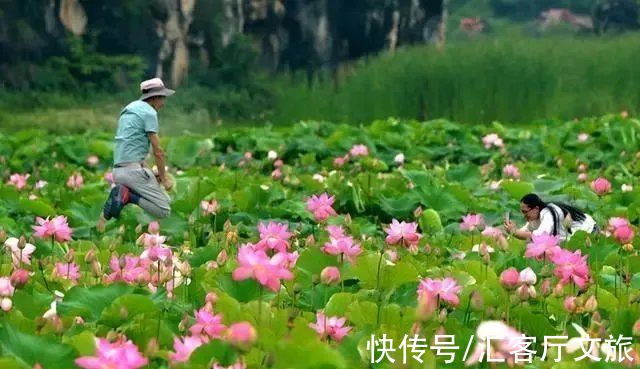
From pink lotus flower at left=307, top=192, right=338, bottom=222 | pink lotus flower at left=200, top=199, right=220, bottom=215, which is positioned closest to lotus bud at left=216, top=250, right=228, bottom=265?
pink lotus flower at left=307, top=192, right=338, bottom=222

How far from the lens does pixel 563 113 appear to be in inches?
571

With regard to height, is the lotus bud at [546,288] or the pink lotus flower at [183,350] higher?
the pink lotus flower at [183,350]

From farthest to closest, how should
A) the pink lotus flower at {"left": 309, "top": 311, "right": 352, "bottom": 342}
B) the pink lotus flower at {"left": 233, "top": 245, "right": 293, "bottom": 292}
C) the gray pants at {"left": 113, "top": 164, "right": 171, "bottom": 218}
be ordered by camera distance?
1. the gray pants at {"left": 113, "top": 164, "right": 171, "bottom": 218}
2. the pink lotus flower at {"left": 309, "top": 311, "right": 352, "bottom": 342}
3. the pink lotus flower at {"left": 233, "top": 245, "right": 293, "bottom": 292}

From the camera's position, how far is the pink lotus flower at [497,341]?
1963 millimetres

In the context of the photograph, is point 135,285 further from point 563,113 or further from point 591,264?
point 563,113

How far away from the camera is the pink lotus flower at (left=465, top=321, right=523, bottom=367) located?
196 cm

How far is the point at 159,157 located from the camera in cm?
588

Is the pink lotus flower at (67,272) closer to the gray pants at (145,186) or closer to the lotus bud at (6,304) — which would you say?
the lotus bud at (6,304)

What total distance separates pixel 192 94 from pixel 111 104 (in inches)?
49.2

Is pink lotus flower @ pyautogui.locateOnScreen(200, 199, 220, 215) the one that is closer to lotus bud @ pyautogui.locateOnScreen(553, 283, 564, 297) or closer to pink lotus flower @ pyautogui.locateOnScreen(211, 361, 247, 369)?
lotus bud @ pyautogui.locateOnScreen(553, 283, 564, 297)

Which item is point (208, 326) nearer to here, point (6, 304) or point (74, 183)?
point (6, 304)

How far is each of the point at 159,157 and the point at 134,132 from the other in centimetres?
16

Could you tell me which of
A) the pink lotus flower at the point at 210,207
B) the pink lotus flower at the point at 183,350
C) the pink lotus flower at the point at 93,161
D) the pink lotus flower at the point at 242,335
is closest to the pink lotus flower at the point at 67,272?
the pink lotus flower at the point at 183,350

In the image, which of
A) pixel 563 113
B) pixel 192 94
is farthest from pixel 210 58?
pixel 563 113
